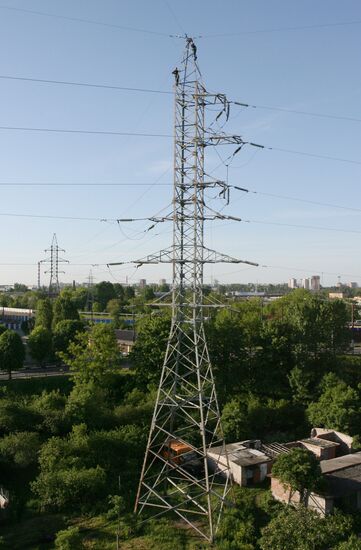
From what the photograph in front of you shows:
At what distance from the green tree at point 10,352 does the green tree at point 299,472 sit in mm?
18461

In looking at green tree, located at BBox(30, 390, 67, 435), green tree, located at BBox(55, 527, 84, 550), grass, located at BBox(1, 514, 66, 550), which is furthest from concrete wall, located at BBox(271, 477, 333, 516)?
green tree, located at BBox(30, 390, 67, 435)

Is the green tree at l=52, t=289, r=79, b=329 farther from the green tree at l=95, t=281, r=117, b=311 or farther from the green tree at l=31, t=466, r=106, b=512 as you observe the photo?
the green tree at l=95, t=281, r=117, b=311

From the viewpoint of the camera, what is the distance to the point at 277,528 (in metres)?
12.0

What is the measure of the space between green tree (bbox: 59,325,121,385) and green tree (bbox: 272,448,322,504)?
12.3m

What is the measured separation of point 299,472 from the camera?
14.1 m

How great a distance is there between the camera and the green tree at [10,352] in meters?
27.3

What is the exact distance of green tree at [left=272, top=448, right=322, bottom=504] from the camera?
1413 cm

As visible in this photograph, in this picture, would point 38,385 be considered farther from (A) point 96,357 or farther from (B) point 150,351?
(B) point 150,351

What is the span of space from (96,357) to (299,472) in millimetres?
13361

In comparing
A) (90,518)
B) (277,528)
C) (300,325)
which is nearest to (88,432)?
(90,518)

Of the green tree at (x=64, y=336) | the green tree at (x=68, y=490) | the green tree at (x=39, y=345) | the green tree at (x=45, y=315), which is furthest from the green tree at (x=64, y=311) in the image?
the green tree at (x=68, y=490)

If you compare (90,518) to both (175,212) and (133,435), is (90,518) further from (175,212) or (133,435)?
(175,212)

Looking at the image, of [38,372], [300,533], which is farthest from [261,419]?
[38,372]

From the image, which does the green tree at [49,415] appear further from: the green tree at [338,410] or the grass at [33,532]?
the green tree at [338,410]
